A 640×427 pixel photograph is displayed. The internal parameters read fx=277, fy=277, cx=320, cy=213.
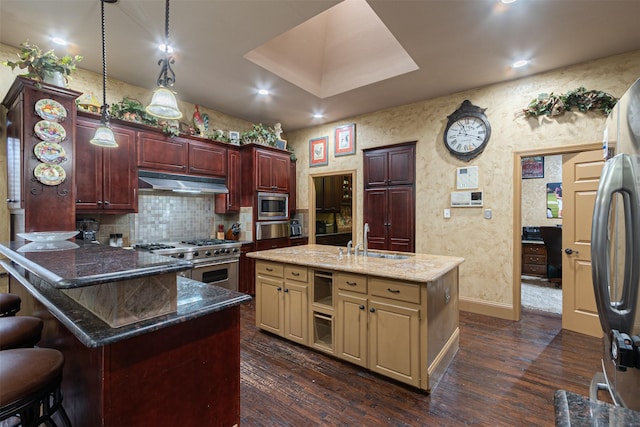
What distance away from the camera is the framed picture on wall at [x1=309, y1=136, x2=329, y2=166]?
5.28m

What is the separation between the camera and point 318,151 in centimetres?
538

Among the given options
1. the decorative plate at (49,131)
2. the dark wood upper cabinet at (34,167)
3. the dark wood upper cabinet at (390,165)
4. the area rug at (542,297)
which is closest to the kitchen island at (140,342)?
the dark wood upper cabinet at (34,167)

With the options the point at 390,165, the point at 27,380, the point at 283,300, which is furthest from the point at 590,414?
the point at 390,165

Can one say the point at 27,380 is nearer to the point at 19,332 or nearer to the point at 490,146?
the point at 19,332

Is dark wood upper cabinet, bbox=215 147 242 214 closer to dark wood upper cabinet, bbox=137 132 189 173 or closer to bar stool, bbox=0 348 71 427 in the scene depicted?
dark wood upper cabinet, bbox=137 132 189 173

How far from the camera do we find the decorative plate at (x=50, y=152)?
2439 mm

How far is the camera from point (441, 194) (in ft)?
13.3

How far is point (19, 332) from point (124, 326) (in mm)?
926

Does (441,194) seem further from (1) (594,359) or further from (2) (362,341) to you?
(2) (362,341)

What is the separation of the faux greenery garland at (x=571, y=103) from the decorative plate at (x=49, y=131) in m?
4.99

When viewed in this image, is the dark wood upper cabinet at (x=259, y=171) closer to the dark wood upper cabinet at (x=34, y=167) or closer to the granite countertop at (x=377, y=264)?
the granite countertop at (x=377, y=264)

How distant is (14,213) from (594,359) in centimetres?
565

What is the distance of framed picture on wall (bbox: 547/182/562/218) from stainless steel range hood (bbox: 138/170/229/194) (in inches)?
260

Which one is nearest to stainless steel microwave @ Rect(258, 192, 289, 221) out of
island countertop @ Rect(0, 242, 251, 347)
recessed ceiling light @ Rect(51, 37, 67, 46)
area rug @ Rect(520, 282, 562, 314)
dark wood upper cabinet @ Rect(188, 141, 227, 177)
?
dark wood upper cabinet @ Rect(188, 141, 227, 177)
